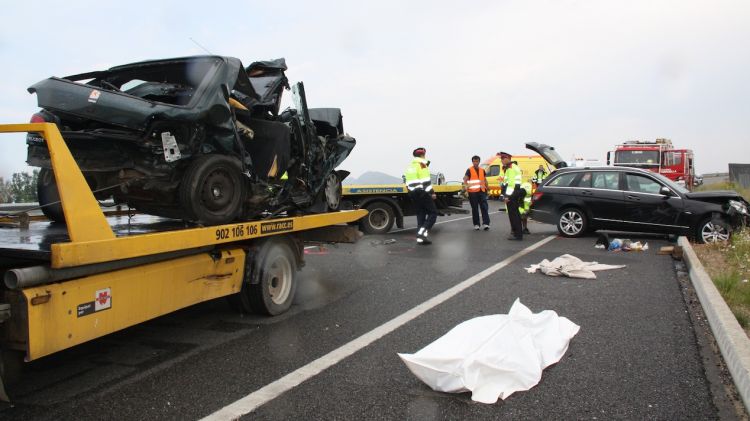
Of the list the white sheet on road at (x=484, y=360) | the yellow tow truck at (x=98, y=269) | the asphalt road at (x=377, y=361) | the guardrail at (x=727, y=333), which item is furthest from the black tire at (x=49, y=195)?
the guardrail at (x=727, y=333)

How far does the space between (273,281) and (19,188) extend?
2402 mm

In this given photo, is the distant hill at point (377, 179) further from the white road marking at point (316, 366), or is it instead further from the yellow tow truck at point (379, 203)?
the white road marking at point (316, 366)

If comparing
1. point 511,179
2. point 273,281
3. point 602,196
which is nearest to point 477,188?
point 511,179

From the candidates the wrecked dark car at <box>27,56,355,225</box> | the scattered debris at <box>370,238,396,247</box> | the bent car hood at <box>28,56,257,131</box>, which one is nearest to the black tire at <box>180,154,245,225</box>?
the wrecked dark car at <box>27,56,355,225</box>

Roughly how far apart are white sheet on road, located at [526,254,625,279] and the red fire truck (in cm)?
1776

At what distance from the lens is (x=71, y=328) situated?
11.3 ft

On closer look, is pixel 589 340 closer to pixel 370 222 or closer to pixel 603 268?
pixel 603 268

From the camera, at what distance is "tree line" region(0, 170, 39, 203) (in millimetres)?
4666

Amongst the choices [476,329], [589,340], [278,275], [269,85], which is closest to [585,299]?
[589,340]

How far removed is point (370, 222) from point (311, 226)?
6.83 m

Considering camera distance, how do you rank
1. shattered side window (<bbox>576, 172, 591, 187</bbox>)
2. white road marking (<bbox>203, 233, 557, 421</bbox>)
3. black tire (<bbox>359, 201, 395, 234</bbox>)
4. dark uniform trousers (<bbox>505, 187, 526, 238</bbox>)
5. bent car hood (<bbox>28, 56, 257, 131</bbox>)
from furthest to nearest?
black tire (<bbox>359, 201, 395, 234</bbox>) < shattered side window (<bbox>576, 172, 591, 187</bbox>) < dark uniform trousers (<bbox>505, 187, 526, 238</bbox>) < bent car hood (<bbox>28, 56, 257, 131</bbox>) < white road marking (<bbox>203, 233, 557, 421</bbox>)

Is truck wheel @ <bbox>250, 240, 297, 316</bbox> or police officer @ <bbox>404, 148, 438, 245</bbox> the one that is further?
police officer @ <bbox>404, 148, 438, 245</bbox>

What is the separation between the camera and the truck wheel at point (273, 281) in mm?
5387

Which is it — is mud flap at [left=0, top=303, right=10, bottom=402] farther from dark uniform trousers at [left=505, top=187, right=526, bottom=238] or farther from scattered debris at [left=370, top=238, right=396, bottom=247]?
dark uniform trousers at [left=505, top=187, right=526, bottom=238]
